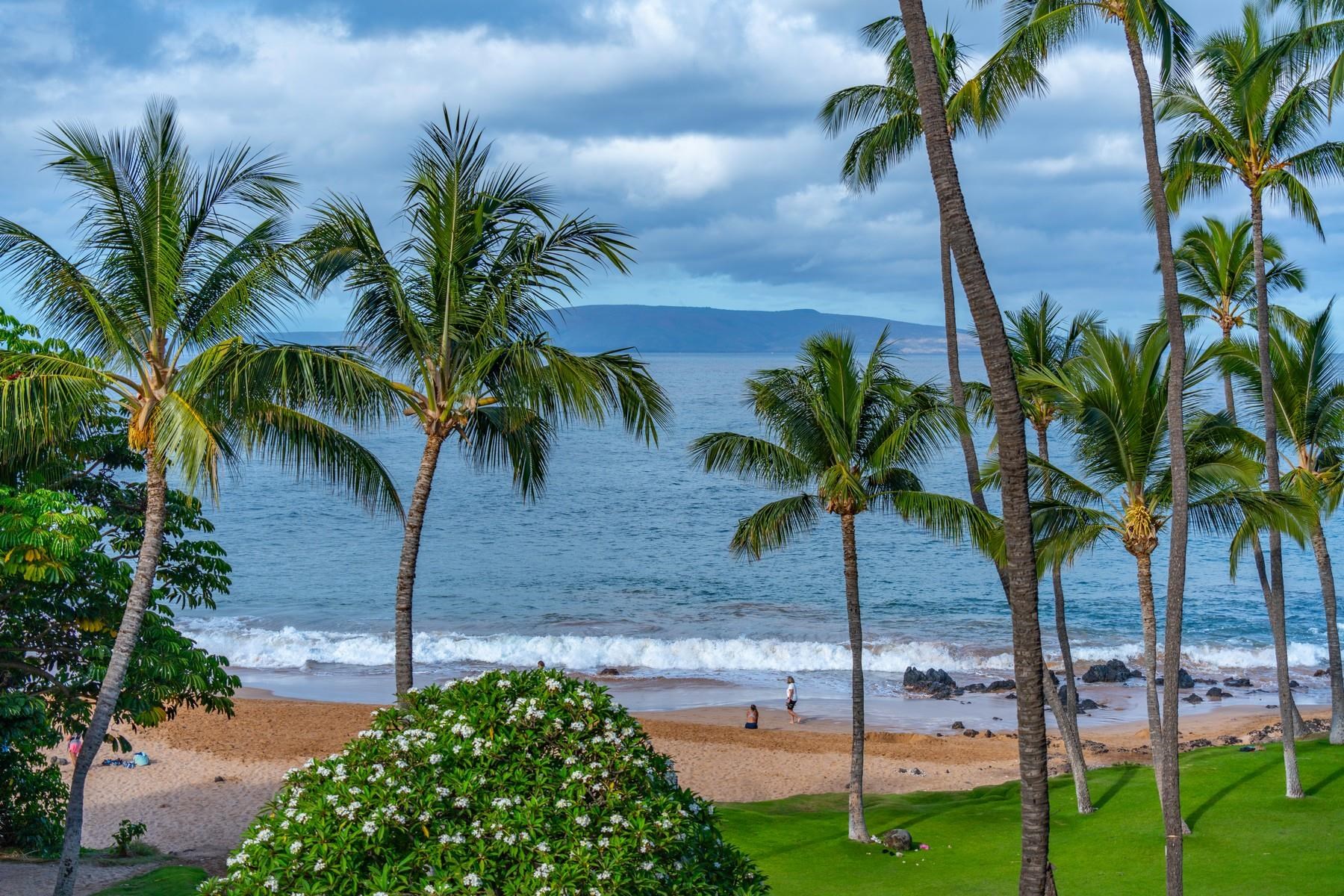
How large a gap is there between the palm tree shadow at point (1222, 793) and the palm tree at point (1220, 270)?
19.3ft

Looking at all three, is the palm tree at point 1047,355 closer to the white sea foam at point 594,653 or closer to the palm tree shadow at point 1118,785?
the palm tree shadow at point 1118,785

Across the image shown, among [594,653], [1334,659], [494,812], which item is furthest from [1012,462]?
[594,653]

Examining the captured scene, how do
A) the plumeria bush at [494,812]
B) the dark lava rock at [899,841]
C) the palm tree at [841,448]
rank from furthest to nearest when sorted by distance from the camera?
the dark lava rock at [899,841] → the palm tree at [841,448] → the plumeria bush at [494,812]

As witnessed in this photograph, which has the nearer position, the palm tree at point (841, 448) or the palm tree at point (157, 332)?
the palm tree at point (157, 332)

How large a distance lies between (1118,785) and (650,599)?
97.7 feet

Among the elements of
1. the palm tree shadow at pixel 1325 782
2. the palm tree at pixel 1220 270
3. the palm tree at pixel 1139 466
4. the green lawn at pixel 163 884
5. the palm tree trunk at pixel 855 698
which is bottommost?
the green lawn at pixel 163 884

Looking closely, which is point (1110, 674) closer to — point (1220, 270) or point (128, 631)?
point (1220, 270)

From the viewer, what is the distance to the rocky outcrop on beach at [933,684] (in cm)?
3139

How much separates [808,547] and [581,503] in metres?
19.6

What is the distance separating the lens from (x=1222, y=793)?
16.2 metres

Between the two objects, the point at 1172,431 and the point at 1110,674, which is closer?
the point at 1172,431

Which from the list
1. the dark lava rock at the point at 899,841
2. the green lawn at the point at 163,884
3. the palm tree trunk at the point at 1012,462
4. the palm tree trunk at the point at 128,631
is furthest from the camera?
the dark lava rock at the point at 899,841

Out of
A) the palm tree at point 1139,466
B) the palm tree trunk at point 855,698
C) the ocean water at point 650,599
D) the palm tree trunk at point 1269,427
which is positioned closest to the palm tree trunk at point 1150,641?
the palm tree at point 1139,466

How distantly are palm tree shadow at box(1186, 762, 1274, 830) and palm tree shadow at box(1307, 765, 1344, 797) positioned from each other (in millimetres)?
93
